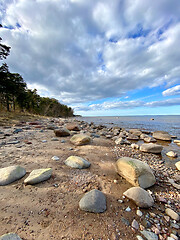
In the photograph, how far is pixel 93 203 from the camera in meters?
1.73

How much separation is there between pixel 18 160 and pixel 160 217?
3967 millimetres

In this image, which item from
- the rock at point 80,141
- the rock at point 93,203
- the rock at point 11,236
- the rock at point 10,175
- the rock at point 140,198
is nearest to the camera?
the rock at point 11,236

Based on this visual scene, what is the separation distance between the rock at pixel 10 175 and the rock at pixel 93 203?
65.9 inches

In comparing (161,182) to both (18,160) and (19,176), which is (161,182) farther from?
(18,160)

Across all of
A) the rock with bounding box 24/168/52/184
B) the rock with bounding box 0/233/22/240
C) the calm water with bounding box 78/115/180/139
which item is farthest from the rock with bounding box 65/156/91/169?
the calm water with bounding box 78/115/180/139

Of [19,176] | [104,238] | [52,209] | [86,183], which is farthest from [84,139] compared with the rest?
[104,238]

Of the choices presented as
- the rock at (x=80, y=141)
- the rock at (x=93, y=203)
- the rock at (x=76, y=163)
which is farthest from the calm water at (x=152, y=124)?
the rock at (x=93, y=203)

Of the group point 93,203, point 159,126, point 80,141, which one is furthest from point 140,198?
point 159,126

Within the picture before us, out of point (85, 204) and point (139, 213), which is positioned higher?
point (85, 204)

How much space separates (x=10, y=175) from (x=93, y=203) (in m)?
2.00

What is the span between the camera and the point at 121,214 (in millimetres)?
1685

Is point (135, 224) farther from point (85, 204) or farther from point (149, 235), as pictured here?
point (85, 204)

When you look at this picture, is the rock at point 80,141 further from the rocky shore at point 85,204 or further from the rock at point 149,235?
the rock at point 149,235

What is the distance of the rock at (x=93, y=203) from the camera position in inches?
66.0
